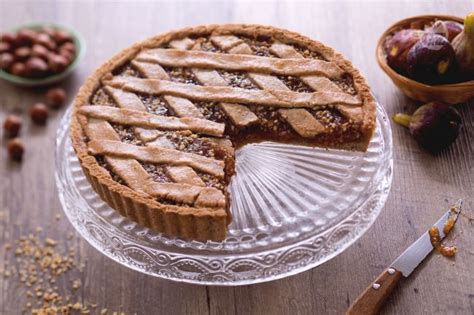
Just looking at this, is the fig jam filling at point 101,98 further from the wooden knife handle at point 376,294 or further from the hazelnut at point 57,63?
the wooden knife handle at point 376,294

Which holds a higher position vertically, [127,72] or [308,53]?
[308,53]

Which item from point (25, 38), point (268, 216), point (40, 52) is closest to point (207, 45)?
point (268, 216)

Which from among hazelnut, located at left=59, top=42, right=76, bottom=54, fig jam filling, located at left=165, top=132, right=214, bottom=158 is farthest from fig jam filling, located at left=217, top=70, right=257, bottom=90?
hazelnut, located at left=59, top=42, right=76, bottom=54

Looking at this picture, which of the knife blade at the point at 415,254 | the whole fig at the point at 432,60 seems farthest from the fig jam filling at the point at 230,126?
the knife blade at the point at 415,254

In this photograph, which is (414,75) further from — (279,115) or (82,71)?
(82,71)

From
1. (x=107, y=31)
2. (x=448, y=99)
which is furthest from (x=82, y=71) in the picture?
(x=448, y=99)

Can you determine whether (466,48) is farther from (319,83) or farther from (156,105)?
(156,105)

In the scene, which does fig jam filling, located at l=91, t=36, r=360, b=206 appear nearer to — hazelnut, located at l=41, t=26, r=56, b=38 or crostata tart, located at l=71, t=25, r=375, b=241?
crostata tart, located at l=71, t=25, r=375, b=241

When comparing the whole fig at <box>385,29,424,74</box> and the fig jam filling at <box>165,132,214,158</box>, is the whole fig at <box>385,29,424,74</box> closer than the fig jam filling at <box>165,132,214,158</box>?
No
